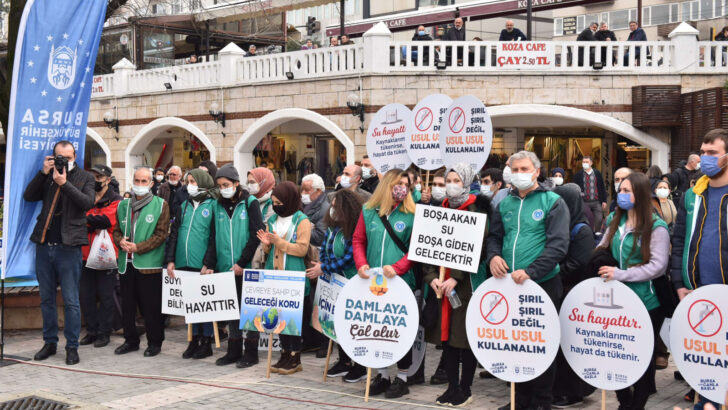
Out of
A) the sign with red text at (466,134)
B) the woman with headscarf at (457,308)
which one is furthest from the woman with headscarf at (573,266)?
the sign with red text at (466,134)

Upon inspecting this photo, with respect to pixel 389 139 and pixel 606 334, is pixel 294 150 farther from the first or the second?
pixel 606 334

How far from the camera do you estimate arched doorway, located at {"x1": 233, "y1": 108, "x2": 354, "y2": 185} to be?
68.7 feet

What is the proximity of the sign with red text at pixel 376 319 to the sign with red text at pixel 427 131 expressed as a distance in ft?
6.62

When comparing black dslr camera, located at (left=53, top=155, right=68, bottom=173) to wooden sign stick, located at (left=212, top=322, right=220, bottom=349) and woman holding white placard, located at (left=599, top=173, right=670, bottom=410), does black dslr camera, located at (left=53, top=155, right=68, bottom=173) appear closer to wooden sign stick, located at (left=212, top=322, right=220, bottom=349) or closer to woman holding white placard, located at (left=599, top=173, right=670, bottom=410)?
wooden sign stick, located at (left=212, top=322, right=220, bottom=349)

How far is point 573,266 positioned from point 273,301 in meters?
2.79

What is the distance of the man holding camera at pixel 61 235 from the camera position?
805 cm

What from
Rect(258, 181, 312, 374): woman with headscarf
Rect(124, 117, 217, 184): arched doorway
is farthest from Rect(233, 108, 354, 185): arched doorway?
Rect(258, 181, 312, 374): woman with headscarf

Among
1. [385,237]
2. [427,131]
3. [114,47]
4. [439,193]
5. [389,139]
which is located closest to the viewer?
[385,237]

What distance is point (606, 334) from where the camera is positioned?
5926 millimetres

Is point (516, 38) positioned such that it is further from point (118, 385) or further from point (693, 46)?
point (118, 385)

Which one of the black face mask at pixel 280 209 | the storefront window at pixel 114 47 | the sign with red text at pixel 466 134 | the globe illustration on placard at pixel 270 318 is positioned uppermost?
the storefront window at pixel 114 47

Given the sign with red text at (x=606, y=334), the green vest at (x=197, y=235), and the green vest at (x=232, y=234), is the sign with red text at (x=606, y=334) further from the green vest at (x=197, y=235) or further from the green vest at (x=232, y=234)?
the green vest at (x=197, y=235)

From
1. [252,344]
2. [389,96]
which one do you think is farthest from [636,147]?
[252,344]

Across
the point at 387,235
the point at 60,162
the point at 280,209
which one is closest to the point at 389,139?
the point at 280,209
